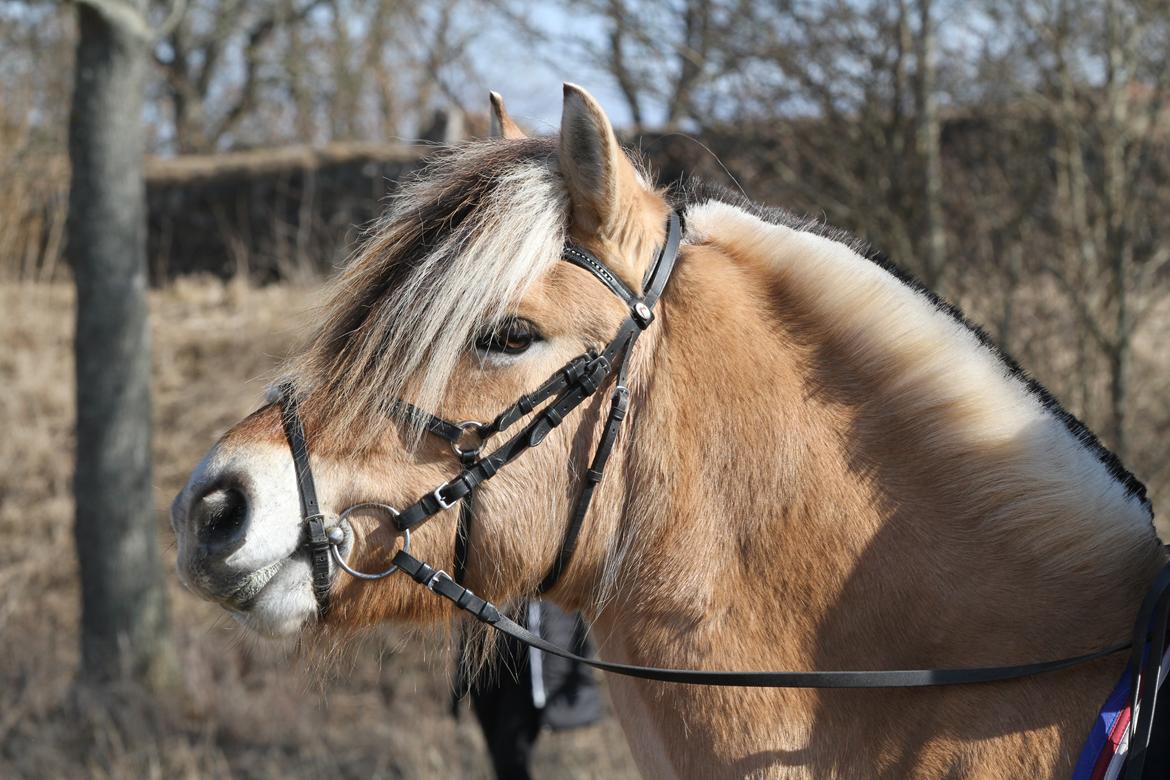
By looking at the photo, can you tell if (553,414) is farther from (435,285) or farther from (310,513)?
(310,513)

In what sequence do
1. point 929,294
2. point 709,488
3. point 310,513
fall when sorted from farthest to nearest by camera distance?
point 929,294, point 709,488, point 310,513

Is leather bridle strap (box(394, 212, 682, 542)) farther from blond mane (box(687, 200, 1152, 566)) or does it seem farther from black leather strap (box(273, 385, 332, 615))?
blond mane (box(687, 200, 1152, 566))

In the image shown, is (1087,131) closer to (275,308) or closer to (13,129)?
(275,308)

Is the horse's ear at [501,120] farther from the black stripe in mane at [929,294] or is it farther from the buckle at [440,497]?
the buckle at [440,497]

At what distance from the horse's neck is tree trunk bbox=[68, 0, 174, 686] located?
482 centimetres

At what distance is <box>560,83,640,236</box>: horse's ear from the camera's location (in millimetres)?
1823

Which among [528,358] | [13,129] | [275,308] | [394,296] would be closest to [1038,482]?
[528,358]

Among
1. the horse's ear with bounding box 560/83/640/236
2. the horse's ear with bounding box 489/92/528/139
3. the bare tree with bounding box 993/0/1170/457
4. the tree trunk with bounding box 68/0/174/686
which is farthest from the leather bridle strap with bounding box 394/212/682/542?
the tree trunk with bounding box 68/0/174/686

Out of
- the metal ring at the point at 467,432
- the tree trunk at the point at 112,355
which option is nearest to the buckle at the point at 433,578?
the metal ring at the point at 467,432

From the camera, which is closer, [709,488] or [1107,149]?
[709,488]

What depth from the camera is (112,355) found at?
5832mm

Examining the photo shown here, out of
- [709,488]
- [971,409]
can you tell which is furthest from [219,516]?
[971,409]

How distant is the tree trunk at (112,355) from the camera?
5777 mm

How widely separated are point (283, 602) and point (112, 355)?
15.1ft
